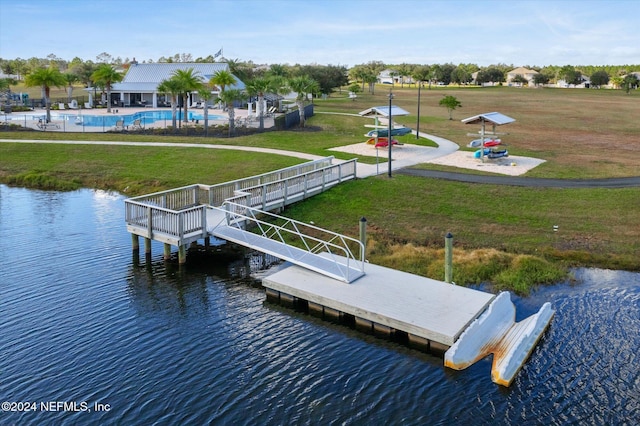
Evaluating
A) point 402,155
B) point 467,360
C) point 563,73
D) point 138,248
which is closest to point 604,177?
point 402,155

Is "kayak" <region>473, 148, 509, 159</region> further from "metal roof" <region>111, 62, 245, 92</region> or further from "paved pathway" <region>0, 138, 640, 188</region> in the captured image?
"metal roof" <region>111, 62, 245, 92</region>

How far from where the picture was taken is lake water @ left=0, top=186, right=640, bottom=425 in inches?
486

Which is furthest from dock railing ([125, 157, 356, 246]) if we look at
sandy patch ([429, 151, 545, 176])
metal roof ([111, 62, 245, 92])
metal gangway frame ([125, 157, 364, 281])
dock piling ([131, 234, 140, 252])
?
metal roof ([111, 62, 245, 92])

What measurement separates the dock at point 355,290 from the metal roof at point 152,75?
2203 inches

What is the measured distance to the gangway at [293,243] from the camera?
61.3ft

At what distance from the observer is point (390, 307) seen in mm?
16109

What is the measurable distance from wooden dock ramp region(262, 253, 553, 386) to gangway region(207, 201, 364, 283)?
1.13 ft

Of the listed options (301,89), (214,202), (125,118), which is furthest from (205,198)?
(125,118)

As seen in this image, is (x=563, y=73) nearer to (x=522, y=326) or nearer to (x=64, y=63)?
(x=64, y=63)

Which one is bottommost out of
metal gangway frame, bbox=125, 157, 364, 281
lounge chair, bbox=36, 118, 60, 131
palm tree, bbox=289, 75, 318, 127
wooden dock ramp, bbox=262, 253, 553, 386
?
wooden dock ramp, bbox=262, 253, 553, 386

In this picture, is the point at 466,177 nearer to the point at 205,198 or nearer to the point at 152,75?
the point at 205,198

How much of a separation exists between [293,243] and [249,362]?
8.84 metres

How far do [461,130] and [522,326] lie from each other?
38.5m

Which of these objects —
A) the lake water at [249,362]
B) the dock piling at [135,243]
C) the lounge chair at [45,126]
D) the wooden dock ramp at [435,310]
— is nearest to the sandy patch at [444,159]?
the dock piling at [135,243]
